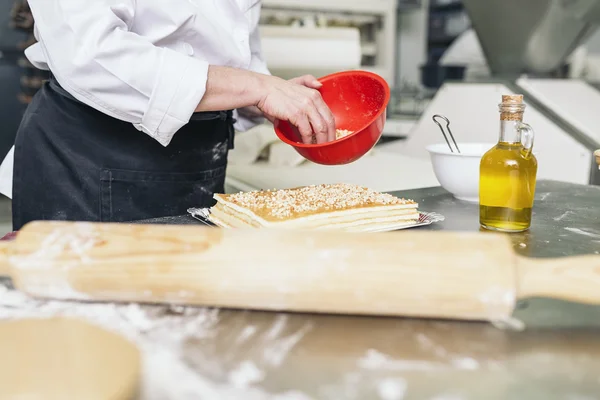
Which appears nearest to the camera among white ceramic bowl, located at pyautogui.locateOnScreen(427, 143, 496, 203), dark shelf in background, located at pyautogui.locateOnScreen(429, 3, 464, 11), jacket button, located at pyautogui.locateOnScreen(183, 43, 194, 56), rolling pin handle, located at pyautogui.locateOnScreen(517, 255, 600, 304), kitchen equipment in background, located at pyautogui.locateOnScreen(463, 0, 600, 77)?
rolling pin handle, located at pyautogui.locateOnScreen(517, 255, 600, 304)

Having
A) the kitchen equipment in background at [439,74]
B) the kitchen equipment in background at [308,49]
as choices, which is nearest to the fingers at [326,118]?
the kitchen equipment in background at [308,49]

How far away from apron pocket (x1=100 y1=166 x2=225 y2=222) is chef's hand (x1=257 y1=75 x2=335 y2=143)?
1.13 feet

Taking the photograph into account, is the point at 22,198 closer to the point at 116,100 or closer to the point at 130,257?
the point at 116,100

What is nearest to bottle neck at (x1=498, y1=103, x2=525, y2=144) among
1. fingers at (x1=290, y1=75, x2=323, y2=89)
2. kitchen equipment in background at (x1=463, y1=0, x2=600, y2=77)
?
fingers at (x1=290, y1=75, x2=323, y2=89)

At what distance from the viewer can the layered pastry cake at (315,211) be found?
2.69ft

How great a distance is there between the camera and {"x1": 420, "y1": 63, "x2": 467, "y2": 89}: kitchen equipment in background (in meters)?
2.60

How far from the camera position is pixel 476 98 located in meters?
2.12

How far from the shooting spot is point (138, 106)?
1.03 metres

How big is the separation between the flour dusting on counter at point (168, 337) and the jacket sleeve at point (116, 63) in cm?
45

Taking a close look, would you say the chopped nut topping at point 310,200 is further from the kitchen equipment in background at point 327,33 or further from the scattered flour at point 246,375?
Answer: the kitchen equipment in background at point 327,33

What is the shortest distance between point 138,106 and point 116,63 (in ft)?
0.28

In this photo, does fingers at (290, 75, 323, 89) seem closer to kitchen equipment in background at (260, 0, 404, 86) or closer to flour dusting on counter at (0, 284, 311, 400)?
flour dusting on counter at (0, 284, 311, 400)

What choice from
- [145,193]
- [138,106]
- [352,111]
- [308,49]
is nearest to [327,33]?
[308,49]

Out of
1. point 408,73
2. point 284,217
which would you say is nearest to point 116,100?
point 284,217
